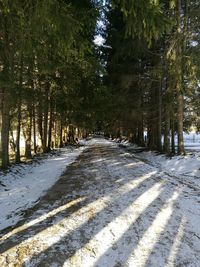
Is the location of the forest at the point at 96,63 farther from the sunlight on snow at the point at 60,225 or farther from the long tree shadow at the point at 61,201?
the sunlight on snow at the point at 60,225

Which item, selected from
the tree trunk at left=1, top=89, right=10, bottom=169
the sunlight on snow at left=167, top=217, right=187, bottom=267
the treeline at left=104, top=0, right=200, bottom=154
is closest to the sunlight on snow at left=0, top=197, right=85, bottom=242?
the sunlight on snow at left=167, top=217, right=187, bottom=267

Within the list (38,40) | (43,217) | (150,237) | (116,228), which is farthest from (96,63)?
(150,237)

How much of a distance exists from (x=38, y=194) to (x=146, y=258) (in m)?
5.16

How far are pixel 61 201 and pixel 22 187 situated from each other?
96.8 inches

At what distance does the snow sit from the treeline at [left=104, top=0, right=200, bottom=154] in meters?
4.68

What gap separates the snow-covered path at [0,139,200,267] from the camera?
484 cm

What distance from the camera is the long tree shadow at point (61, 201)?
5784mm

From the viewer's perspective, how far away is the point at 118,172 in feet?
42.7

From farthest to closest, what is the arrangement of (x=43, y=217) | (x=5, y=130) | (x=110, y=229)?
(x=5, y=130), (x=43, y=217), (x=110, y=229)

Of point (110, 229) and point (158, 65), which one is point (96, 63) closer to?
point (158, 65)

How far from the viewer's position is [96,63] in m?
16.2

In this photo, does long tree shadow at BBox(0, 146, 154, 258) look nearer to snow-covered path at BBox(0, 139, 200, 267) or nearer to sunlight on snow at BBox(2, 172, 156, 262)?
snow-covered path at BBox(0, 139, 200, 267)

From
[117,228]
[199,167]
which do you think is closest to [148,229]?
[117,228]

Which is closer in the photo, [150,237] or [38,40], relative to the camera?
[150,237]
